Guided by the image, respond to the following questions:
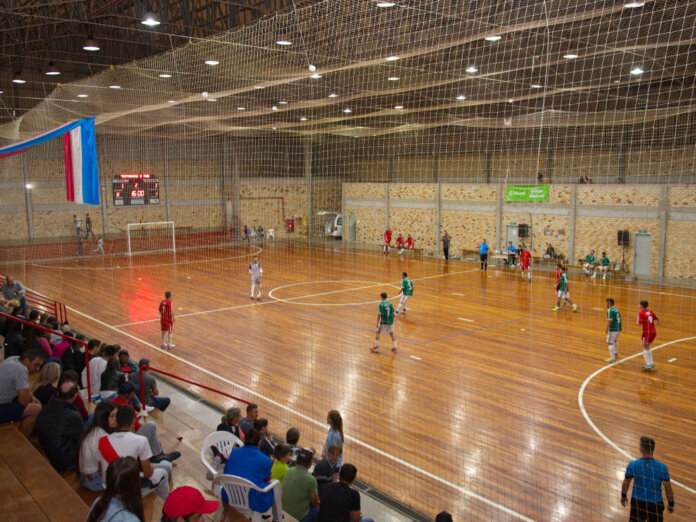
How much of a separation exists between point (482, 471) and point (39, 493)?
198 inches

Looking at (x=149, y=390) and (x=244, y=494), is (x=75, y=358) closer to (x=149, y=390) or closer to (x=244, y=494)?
(x=149, y=390)

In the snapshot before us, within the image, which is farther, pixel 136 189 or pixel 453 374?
pixel 136 189

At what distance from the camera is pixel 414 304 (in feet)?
55.6

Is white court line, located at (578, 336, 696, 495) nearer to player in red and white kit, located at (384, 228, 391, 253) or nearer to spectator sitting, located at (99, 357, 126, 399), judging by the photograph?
Answer: spectator sitting, located at (99, 357, 126, 399)

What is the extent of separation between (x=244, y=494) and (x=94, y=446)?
135 centimetres

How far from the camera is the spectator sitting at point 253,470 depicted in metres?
4.62

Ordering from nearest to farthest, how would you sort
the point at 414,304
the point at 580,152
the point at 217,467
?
1. the point at 217,467
2. the point at 414,304
3. the point at 580,152

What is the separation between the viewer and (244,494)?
15.4ft

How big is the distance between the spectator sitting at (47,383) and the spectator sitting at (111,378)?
818 mm

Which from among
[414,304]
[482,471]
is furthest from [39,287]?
[482,471]

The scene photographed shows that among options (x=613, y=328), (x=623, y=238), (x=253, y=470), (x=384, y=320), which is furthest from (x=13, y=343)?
(x=623, y=238)

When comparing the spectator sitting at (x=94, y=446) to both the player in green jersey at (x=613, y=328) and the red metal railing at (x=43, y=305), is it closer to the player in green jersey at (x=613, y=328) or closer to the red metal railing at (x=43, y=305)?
the player in green jersey at (x=613, y=328)

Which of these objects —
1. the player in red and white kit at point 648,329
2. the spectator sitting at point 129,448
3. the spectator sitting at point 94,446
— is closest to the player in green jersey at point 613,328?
the player in red and white kit at point 648,329

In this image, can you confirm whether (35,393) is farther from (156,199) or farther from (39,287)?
(156,199)
